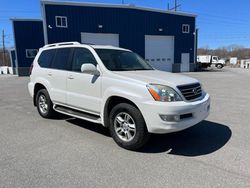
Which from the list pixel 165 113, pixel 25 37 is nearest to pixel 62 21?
pixel 25 37

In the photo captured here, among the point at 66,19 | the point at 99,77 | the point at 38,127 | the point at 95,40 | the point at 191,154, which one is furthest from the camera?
the point at 95,40

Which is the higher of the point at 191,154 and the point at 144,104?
the point at 144,104

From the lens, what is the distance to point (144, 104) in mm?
3592

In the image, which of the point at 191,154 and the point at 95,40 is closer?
the point at 191,154

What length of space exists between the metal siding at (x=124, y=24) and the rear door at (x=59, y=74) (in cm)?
1833

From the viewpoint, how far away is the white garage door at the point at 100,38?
23922 mm

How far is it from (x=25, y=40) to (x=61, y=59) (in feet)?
74.7

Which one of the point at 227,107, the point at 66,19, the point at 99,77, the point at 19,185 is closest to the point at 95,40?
the point at 66,19

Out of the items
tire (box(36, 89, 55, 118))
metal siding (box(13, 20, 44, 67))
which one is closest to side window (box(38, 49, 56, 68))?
tire (box(36, 89, 55, 118))

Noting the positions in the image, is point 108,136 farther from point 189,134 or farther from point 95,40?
point 95,40

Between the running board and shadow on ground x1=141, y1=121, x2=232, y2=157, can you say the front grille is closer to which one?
shadow on ground x1=141, y1=121, x2=232, y2=157

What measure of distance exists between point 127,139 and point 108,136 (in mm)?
800

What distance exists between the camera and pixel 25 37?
25062 mm

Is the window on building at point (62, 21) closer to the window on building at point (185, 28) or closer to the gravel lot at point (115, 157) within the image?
the window on building at point (185, 28)
